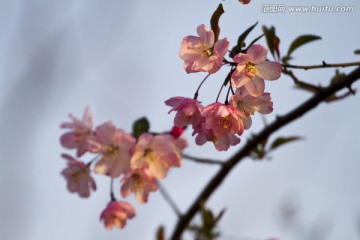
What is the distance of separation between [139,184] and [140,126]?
0.25m

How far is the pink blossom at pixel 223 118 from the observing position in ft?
4.53

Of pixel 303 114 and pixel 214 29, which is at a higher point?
pixel 214 29

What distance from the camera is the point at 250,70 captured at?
4.34ft

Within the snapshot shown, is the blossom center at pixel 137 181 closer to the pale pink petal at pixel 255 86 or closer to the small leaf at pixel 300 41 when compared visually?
the pale pink petal at pixel 255 86

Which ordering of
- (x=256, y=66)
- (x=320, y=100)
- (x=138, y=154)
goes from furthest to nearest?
1. (x=320, y=100)
2. (x=138, y=154)
3. (x=256, y=66)

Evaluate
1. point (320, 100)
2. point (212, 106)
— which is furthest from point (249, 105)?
point (320, 100)

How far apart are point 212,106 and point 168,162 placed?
0.35 metres

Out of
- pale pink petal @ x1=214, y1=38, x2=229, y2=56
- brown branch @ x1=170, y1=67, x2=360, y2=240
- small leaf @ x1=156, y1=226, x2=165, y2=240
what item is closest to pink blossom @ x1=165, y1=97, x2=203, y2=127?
pale pink petal @ x1=214, y1=38, x2=229, y2=56

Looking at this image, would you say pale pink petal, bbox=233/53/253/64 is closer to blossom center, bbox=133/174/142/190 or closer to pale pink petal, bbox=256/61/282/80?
pale pink petal, bbox=256/61/282/80

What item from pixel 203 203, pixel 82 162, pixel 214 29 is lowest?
pixel 203 203

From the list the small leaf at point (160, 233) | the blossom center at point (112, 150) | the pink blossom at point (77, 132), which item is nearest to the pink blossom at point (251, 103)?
the blossom center at point (112, 150)

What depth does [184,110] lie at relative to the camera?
57.2 inches

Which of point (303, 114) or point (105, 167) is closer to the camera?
point (105, 167)

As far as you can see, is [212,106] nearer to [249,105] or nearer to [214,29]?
[249,105]
